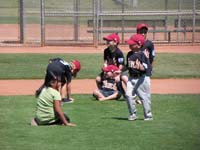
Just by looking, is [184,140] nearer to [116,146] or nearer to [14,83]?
[116,146]

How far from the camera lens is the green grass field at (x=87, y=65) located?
1910 cm

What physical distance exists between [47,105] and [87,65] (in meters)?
10.1

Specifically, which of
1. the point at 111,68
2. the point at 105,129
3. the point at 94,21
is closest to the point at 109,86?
the point at 111,68

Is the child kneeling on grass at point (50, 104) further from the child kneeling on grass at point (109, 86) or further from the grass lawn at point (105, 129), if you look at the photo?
the child kneeling on grass at point (109, 86)

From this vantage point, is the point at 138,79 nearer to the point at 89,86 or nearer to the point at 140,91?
the point at 140,91

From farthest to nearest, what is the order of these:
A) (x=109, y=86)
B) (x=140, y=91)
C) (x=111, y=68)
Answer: (x=109, y=86) → (x=111, y=68) → (x=140, y=91)

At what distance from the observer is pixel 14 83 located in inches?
691

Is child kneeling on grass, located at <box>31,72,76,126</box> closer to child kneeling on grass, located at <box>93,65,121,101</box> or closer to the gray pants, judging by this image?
the gray pants

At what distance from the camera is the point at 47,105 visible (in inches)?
439

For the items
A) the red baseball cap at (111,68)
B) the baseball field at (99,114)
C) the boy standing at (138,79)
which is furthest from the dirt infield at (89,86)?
the boy standing at (138,79)

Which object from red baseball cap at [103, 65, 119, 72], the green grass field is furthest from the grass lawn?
the green grass field

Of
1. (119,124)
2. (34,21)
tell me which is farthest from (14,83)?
(34,21)

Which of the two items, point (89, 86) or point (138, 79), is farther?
point (89, 86)

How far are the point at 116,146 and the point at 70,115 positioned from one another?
113 inches
